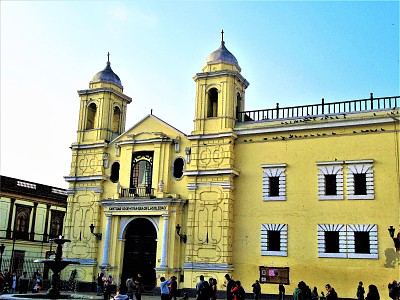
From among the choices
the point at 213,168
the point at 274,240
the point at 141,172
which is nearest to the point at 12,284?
the point at 141,172

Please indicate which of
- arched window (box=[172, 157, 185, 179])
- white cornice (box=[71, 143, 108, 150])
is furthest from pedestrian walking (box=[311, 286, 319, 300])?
white cornice (box=[71, 143, 108, 150])

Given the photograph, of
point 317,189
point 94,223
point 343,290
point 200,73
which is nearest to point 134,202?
point 94,223

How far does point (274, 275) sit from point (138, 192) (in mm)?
9273

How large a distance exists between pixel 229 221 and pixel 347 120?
307 inches

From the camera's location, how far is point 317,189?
24906 millimetres

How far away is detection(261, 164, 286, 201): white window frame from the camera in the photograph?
2575 cm

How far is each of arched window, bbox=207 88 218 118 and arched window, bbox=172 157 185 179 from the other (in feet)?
9.91

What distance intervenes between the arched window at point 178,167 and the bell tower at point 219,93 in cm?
196

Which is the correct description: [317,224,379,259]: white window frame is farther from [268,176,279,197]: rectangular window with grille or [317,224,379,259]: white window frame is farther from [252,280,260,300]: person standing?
[252,280,260,300]: person standing

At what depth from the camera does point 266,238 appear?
1009 inches

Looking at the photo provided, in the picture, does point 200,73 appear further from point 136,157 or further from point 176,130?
point 136,157

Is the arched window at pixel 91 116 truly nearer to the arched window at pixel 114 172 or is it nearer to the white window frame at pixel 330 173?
the arched window at pixel 114 172

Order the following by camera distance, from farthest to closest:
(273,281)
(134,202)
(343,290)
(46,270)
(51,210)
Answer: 1. (51,210)
2. (46,270)
3. (134,202)
4. (273,281)
5. (343,290)

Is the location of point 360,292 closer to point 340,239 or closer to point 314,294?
point 314,294
